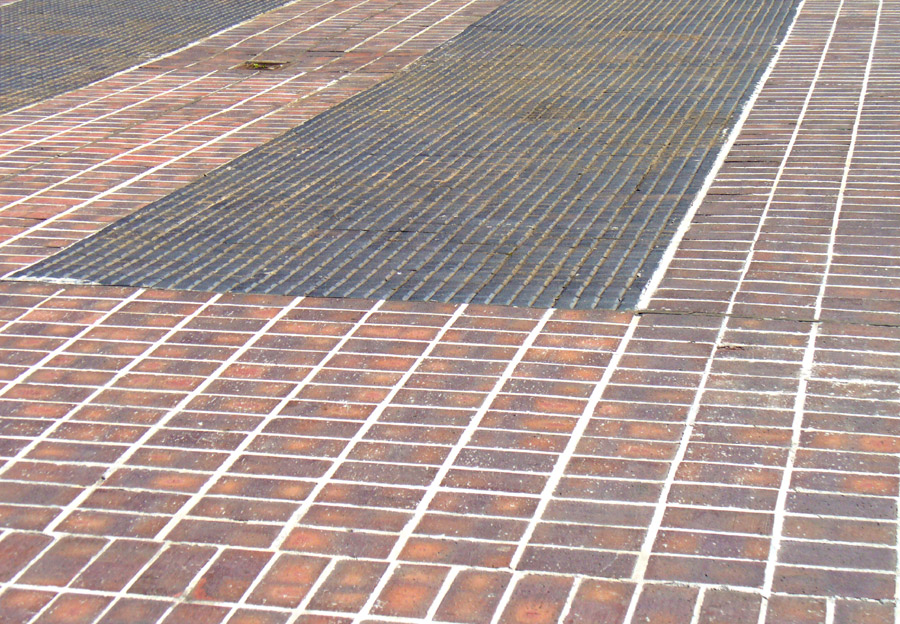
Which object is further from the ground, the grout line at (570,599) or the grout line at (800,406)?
the grout line at (570,599)

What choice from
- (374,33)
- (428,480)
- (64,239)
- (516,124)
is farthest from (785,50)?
(428,480)

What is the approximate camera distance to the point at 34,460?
3221 mm

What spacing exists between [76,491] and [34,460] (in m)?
0.25

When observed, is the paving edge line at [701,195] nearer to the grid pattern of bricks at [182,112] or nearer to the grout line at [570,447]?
the grout line at [570,447]

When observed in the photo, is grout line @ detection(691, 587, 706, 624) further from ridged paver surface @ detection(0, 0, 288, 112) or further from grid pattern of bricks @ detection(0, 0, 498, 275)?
ridged paver surface @ detection(0, 0, 288, 112)

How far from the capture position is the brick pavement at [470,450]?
2.59 meters

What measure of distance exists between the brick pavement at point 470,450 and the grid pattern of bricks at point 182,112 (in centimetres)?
111

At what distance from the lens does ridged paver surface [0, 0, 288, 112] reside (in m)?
7.98

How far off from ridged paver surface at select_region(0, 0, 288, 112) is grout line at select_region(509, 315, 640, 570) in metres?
5.24

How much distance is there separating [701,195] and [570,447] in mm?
2303

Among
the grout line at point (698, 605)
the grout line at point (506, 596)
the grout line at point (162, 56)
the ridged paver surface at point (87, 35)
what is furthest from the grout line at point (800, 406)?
the ridged paver surface at point (87, 35)

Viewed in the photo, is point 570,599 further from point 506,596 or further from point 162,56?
point 162,56

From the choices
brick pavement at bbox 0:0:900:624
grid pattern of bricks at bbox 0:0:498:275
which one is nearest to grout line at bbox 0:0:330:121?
grid pattern of bricks at bbox 0:0:498:275

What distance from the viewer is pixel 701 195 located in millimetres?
5066
